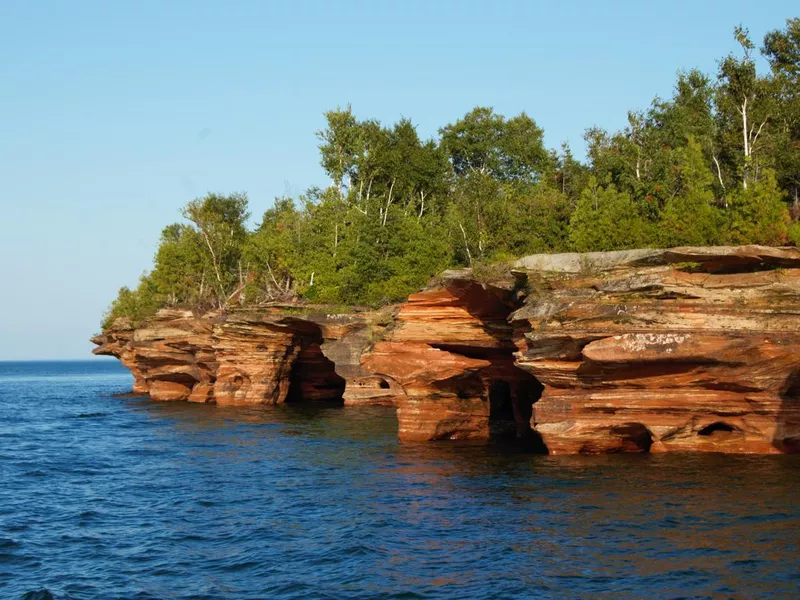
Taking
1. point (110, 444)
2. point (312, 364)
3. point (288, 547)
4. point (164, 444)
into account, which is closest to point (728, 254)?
point (288, 547)

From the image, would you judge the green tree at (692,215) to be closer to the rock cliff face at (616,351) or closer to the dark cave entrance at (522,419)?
the rock cliff face at (616,351)

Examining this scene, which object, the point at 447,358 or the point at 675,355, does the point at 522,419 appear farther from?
the point at 675,355

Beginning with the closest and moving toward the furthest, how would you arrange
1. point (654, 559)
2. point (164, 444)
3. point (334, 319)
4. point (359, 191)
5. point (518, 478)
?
point (654, 559), point (518, 478), point (164, 444), point (334, 319), point (359, 191)

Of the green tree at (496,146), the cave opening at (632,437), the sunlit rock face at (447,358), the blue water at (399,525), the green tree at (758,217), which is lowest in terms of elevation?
the blue water at (399,525)

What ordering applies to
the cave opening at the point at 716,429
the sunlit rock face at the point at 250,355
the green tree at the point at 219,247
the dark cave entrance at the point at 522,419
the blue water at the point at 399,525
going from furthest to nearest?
the green tree at the point at 219,247 < the sunlit rock face at the point at 250,355 < the dark cave entrance at the point at 522,419 < the cave opening at the point at 716,429 < the blue water at the point at 399,525

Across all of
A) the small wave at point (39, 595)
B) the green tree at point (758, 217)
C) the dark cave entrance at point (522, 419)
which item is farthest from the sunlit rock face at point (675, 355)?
the small wave at point (39, 595)

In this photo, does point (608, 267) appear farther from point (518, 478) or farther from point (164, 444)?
point (164, 444)

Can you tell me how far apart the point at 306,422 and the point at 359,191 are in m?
24.1

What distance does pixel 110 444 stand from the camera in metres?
34.5

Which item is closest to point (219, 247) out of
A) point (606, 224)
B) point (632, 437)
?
point (606, 224)

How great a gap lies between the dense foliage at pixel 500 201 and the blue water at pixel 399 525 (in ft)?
43.3

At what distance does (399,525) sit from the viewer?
18453mm

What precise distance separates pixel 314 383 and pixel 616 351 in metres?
35.1

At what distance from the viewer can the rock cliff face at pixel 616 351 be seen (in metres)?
22.3
